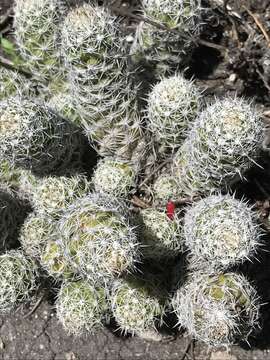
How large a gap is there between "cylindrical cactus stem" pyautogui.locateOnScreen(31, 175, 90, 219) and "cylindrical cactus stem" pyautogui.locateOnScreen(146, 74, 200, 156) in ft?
1.83

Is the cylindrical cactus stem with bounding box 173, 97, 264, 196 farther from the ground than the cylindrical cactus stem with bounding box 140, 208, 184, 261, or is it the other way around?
the cylindrical cactus stem with bounding box 173, 97, 264, 196

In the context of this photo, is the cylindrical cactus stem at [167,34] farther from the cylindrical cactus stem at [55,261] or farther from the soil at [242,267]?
the cylindrical cactus stem at [55,261]

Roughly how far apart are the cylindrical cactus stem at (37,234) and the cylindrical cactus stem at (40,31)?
93 centimetres

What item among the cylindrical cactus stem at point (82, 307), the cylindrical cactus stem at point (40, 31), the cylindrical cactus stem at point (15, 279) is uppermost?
the cylindrical cactus stem at point (40, 31)

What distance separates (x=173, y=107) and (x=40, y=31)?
0.91 metres

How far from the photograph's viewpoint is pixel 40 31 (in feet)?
9.72

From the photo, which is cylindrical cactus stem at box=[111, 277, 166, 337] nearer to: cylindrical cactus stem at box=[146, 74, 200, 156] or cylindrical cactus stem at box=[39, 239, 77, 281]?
cylindrical cactus stem at box=[39, 239, 77, 281]

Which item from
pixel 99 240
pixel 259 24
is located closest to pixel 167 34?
pixel 259 24

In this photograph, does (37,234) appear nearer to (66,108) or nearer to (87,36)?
(66,108)

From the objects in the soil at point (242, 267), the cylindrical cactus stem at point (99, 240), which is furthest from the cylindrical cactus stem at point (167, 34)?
the cylindrical cactus stem at point (99, 240)

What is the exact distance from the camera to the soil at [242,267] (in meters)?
3.21

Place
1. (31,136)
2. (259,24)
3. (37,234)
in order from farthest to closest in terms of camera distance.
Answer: (259,24) → (37,234) → (31,136)

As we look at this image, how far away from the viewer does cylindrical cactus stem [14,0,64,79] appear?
2939 mm

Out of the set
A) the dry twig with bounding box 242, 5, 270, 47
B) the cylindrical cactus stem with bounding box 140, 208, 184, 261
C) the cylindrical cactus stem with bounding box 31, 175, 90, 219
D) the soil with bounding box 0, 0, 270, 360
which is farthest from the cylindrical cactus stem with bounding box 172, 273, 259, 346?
the dry twig with bounding box 242, 5, 270, 47
